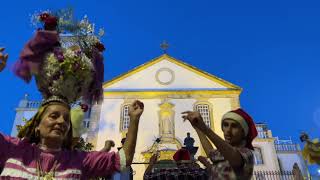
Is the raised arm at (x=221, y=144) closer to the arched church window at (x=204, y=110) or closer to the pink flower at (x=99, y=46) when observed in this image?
the pink flower at (x=99, y=46)

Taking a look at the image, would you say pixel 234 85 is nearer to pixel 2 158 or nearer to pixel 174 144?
pixel 174 144

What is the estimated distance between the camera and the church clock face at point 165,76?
21.4 meters

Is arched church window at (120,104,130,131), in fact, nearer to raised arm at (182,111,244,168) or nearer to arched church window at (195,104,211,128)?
arched church window at (195,104,211,128)

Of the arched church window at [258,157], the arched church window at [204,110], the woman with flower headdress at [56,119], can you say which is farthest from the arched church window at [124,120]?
the woman with flower headdress at [56,119]

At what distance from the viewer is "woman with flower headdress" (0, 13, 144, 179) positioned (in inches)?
103

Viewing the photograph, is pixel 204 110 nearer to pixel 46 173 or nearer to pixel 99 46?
pixel 99 46

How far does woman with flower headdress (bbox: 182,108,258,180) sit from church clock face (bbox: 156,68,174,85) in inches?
705

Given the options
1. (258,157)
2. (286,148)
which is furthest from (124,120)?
(286,148)

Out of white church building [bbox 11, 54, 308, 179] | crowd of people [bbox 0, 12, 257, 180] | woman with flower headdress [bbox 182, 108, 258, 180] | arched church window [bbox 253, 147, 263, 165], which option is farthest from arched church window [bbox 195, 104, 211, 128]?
woman with flower headdress [bbox 182, 108, 258, 180]

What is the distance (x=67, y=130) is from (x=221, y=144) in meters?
1.35

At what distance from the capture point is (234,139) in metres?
3.27

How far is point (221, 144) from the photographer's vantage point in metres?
2.86

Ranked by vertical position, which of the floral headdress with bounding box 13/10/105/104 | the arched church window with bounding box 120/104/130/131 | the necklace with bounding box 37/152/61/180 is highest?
the arched church window with bounding box 120/104/130/131

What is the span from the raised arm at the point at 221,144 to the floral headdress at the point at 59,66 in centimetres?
106
